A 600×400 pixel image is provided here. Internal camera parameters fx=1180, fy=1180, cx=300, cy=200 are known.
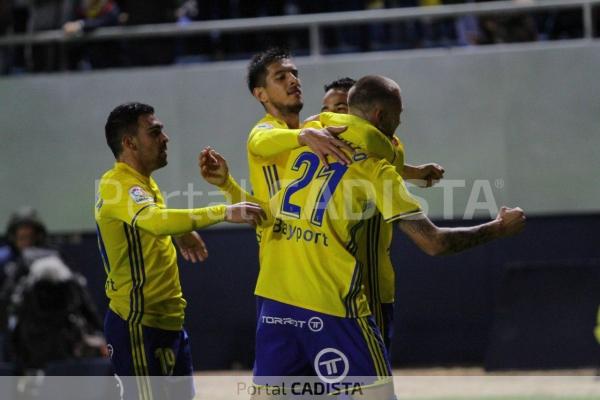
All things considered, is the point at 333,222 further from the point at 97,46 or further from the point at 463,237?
the point at 97,46

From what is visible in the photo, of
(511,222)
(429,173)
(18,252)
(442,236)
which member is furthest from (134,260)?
(18,252)

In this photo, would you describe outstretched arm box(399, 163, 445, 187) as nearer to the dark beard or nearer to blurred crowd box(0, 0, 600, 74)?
the dark beard

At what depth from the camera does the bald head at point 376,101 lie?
582 centimetres

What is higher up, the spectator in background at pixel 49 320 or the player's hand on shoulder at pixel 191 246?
the player's hand on shoulder at pixel 191 246

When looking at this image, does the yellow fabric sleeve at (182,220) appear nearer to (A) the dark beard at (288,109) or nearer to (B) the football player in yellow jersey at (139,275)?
(B) the football player in yellow jersey at (139,275)

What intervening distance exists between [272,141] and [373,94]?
0.61m

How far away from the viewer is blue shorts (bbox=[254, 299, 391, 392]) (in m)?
5.68

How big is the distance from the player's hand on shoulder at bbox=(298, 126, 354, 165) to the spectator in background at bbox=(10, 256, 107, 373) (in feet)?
13.3

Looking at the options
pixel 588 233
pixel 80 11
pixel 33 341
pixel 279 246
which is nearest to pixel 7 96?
pixel 80 11

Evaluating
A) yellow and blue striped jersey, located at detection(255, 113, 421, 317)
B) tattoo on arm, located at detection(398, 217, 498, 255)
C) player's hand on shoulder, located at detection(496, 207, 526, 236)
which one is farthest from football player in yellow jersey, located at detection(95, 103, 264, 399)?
player's hand on shoulder, located at detection(496, 207, 526, 236)

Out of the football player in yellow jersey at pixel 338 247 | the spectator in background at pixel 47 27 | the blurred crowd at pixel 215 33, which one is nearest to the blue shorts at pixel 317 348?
the football player in yellow jersey at pixel 338 247

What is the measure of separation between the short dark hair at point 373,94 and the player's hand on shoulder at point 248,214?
72cm

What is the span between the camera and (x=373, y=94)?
582 centimetres

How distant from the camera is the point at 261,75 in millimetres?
6691
